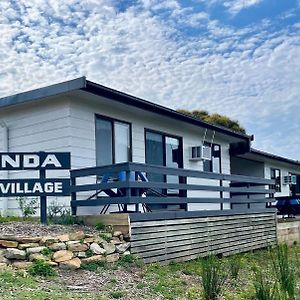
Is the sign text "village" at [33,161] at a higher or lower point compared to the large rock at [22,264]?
higher

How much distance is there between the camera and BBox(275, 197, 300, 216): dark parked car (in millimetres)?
17891

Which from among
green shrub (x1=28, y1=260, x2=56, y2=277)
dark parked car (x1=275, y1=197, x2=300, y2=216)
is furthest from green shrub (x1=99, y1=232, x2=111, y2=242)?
dark parked car (x1=275, y1=197, x2=300, y2=216)

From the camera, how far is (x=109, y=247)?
7.48 meters

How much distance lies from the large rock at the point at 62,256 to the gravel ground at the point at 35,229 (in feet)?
1.53

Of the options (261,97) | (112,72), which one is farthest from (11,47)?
(261,97)

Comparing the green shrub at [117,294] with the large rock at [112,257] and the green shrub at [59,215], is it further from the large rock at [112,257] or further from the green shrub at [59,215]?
the green shrub at [59,215]

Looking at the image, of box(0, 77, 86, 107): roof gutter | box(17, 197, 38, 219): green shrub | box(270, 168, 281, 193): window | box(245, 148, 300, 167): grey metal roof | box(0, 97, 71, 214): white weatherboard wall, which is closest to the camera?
box(0, 77, 86, 107): roof gutter

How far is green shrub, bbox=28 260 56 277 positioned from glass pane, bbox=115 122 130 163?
4538 millimetres

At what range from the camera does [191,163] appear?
1399 cm

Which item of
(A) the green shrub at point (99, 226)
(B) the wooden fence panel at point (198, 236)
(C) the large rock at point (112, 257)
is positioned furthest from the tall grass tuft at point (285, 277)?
(A) the green shrub at point (99, 226)

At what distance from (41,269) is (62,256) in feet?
1.58

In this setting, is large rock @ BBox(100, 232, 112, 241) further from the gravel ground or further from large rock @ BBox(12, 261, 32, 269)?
large rock @ BBox(12, 261, 32, 269)

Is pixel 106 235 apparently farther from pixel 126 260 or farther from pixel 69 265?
pixel 69 265

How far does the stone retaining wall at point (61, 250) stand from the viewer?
6.74 metres
